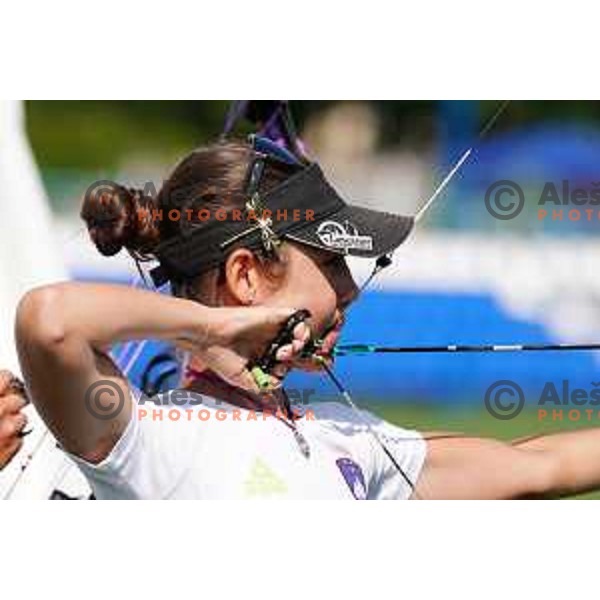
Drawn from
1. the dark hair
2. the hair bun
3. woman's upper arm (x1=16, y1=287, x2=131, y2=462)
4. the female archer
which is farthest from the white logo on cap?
woman's upper arm (x1=16, y1=287, x2=131, y2=462)

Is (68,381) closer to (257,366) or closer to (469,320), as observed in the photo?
(257,366)

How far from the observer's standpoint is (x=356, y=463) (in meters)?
2.58

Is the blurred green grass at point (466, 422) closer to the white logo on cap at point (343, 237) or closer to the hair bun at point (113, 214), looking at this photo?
the white logo on cap at point (343, 237)

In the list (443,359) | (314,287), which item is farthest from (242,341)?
(443,359)

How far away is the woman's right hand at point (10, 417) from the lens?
257 cm

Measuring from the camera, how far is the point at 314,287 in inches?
98.4

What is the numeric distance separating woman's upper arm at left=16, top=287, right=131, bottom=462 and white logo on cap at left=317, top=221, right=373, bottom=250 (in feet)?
1.59

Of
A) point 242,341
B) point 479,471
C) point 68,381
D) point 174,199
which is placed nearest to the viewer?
point 68,381

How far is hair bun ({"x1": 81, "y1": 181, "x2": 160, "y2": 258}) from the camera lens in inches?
100

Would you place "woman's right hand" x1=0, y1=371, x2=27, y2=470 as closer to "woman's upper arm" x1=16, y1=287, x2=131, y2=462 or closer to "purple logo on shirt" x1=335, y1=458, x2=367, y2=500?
"woman's upper arm" x1=16, y1=287, x2=131, y2=462

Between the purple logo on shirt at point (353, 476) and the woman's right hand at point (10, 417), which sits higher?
the woman's right hand at point (10, 417)

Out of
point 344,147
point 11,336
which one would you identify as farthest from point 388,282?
point 11,336

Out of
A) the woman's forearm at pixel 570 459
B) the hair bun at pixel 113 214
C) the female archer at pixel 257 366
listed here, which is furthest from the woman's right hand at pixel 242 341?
the woman's forearm at pixel 570 459

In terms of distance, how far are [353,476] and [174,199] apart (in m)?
0.64
